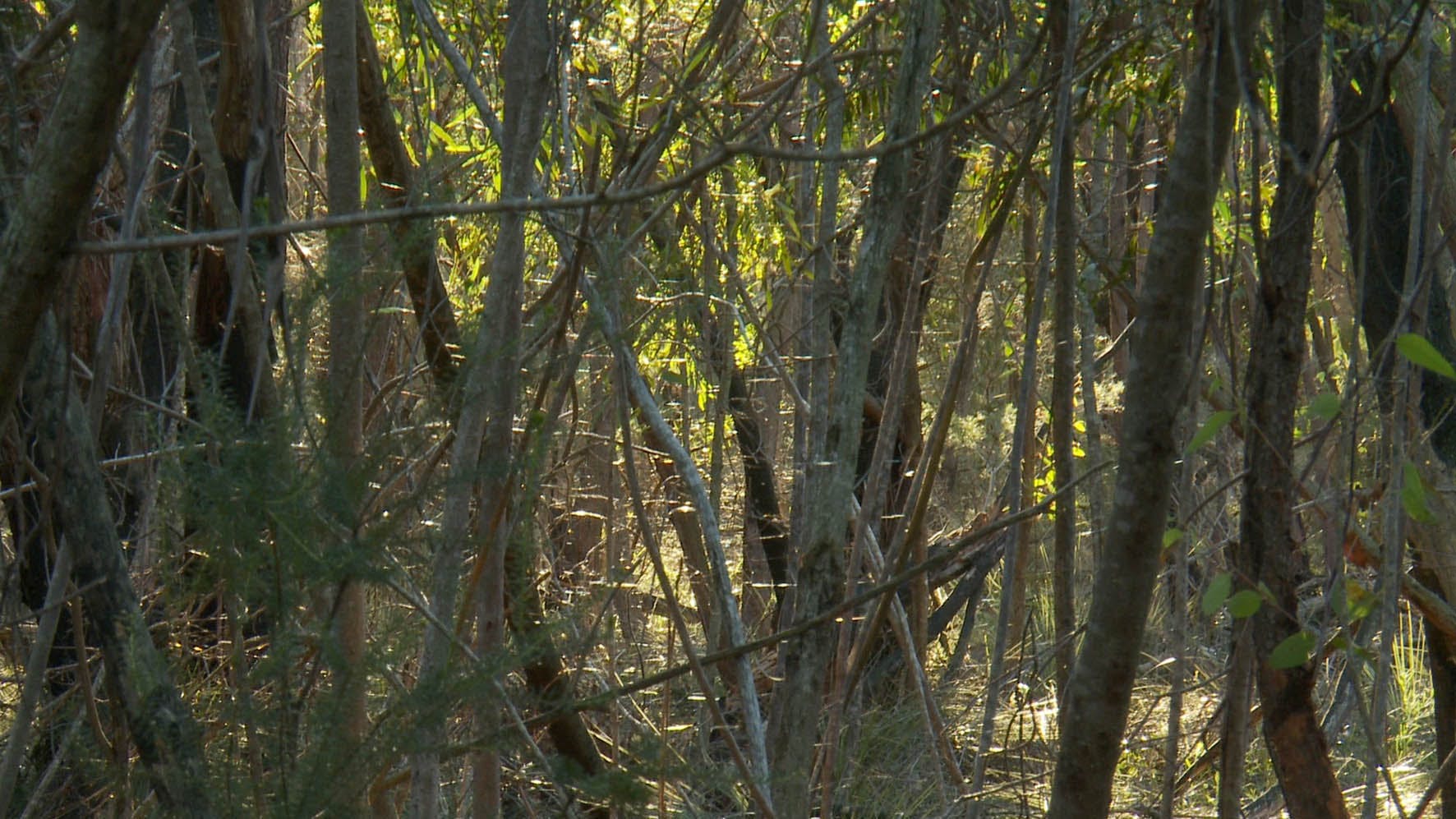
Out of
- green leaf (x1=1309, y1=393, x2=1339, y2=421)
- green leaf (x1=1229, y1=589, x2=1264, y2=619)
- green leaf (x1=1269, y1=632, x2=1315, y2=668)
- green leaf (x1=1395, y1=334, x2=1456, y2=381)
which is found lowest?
green leaf (x1=1269, y1=632, x2=1315, y2=668)

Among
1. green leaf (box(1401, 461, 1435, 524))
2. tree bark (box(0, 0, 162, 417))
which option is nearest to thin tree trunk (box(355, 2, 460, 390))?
tree bark (box(0, 0, 162, 417))

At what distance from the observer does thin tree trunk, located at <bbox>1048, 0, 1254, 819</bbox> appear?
139 centimetres

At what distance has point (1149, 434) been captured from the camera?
1425 mm

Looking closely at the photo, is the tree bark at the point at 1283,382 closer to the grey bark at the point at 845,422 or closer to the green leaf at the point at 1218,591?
the green leaf at the point at 1218,591

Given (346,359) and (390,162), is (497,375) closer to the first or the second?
(346,359)

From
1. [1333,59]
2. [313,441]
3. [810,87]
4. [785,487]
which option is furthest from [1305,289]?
[785,487]

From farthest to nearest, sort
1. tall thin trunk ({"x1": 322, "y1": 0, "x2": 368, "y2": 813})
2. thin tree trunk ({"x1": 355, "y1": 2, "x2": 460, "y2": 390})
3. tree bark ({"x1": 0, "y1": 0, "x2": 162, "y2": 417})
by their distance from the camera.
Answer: thin tree trunk ({"x1": 355, "y1": 2, "x2": 460, "y2": 390}) < tall thin trunk ({"x1": 322, "y1": 0, "x2": 368, "y2": 813}) < tree bark ({"x1": 0, "y1": 0, "x2": 162, "y2": 417})

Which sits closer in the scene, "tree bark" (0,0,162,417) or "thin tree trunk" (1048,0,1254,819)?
"tree bark" (0,0,162,417)

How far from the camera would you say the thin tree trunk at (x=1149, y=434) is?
4.55 ft

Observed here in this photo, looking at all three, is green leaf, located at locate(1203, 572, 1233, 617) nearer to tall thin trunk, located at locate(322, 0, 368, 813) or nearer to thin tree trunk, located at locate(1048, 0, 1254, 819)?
thin tree trunk, located at locate(1048, 0, 1254, 819)

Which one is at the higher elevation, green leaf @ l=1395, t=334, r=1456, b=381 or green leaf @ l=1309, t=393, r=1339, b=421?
green leaf @ l=1395, t=334, r=1456, b=381

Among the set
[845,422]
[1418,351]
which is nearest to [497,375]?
[845,422]

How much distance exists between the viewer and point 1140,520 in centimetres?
143

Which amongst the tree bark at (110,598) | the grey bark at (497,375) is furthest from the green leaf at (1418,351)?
the tree bark at (110,598)
